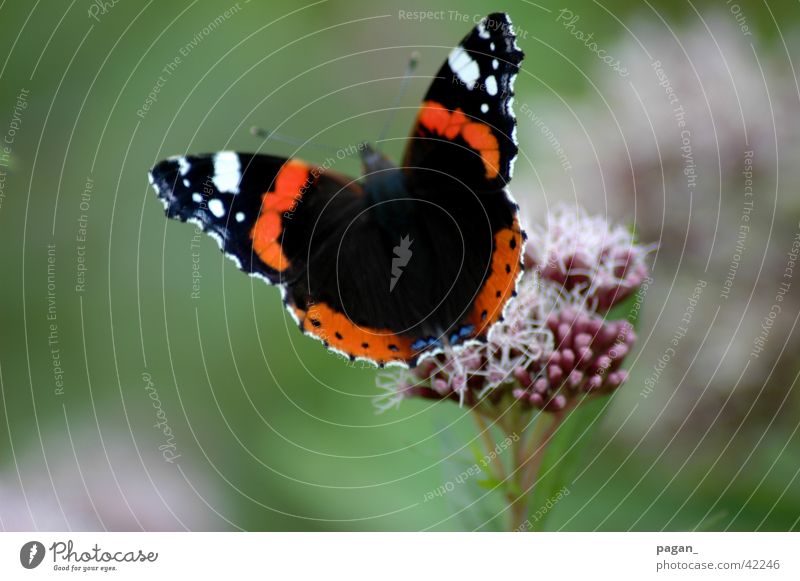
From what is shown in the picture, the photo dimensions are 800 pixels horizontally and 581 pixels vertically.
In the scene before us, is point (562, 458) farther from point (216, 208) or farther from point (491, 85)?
point (216, 208)

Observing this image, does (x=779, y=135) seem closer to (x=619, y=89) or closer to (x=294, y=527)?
(x=619, y=89)

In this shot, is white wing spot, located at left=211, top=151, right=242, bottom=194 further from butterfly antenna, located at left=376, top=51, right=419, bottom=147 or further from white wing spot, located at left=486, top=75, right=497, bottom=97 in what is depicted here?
butterfly antenna, located at left=376, top=51, right=419, bottom=147

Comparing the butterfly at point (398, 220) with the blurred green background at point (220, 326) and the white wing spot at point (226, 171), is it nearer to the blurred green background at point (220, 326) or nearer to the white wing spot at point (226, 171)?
the white wing spot at point (226, 171)

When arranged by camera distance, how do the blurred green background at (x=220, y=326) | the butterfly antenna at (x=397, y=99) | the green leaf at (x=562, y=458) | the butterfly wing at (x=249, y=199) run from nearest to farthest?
the green leaf at (x=562, y=458), the butterfly wing at (x=249, y=199), the blurred green background at (x=220, y=326), the butterfly antenna at (x=397, y=99)

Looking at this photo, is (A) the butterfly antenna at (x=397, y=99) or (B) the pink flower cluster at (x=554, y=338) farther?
(A) the butterfly antenna at (x=397, y=99)

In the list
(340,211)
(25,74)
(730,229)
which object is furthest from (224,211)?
(730,229)

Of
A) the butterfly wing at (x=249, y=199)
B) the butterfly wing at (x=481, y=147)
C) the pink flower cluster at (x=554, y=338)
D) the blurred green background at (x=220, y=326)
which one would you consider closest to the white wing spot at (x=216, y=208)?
the butterfly wing at (x=249, y=199)

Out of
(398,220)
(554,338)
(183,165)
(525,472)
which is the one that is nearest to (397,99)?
(398,220)

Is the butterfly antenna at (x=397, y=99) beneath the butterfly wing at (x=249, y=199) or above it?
above
